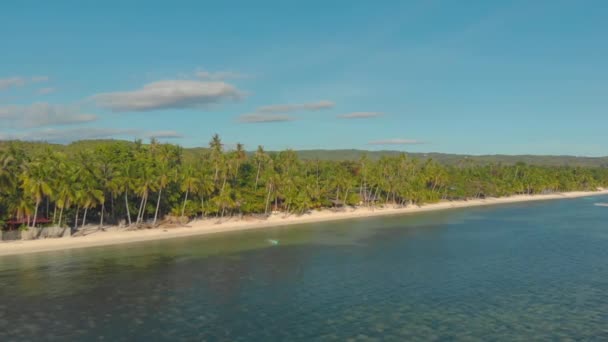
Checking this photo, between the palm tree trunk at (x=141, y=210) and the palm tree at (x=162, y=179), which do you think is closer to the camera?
the palm tree at (x=162, y=179)

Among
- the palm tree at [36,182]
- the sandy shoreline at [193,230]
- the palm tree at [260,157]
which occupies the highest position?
the palm tree at [260,157]

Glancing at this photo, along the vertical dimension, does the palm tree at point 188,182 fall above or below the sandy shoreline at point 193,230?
above

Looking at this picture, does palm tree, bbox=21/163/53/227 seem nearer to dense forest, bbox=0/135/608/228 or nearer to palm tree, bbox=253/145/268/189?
dense forest, bbox=0/135/608/228

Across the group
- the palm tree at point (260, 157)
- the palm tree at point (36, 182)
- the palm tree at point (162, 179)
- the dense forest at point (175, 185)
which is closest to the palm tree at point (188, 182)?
the dense forest at point (175, 185)

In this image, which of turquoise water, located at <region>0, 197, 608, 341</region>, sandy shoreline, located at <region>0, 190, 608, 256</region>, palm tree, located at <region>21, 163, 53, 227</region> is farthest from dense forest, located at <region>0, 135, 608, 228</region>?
turquoise water, located at <region>0, 197, 608, 341</region>

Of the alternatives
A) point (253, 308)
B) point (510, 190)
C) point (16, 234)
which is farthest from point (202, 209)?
point (510, 190)

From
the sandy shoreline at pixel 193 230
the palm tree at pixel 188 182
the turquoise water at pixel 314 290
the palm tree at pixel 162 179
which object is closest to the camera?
the turquoise water at pixel 314 290

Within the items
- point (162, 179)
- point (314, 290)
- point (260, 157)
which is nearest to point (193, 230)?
point (162, 179)

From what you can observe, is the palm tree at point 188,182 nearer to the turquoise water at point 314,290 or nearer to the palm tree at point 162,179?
the palm tree at point 162,179
